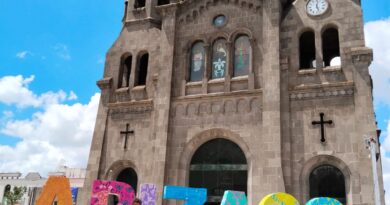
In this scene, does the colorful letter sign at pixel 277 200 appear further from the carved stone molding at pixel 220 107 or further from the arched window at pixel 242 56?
the arched window at pixel 242 56

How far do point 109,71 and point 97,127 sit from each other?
3.81 m

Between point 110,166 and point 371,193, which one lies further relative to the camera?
point 110,166

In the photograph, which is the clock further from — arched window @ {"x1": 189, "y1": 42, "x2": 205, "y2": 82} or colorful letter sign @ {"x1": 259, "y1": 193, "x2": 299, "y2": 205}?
colorful letter sign @ {"x1": 259, "y1": 193, "x2": 299, "y2": 205}

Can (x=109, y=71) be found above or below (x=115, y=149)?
above

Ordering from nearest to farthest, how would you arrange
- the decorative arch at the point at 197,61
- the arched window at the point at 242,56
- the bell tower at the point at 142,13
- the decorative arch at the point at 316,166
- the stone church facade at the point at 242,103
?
the decorative arch at the point at 316,166, the stone church facade at the point at 242,103, the arched window at the point at 242,56, the decorative arch at the point at 197,61, the bell tower at the point at 142,13

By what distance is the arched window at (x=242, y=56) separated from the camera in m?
21.5

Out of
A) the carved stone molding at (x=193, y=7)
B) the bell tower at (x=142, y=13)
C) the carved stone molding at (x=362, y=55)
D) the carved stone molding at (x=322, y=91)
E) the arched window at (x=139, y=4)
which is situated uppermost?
the arched window at (x=139, y=4)

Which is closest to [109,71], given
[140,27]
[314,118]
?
[140,27]

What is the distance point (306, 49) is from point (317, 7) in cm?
361

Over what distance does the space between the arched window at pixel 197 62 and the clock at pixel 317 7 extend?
626 cm

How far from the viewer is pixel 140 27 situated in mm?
26156

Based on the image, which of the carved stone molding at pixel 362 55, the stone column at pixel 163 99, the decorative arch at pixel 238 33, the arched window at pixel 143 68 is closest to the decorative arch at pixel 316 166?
the carved stone molding at pixel 362 55

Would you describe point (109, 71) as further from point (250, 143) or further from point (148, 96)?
point (250, 143)

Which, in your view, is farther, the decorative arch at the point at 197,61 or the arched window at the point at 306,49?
the decorative arch at the point at 197,61
